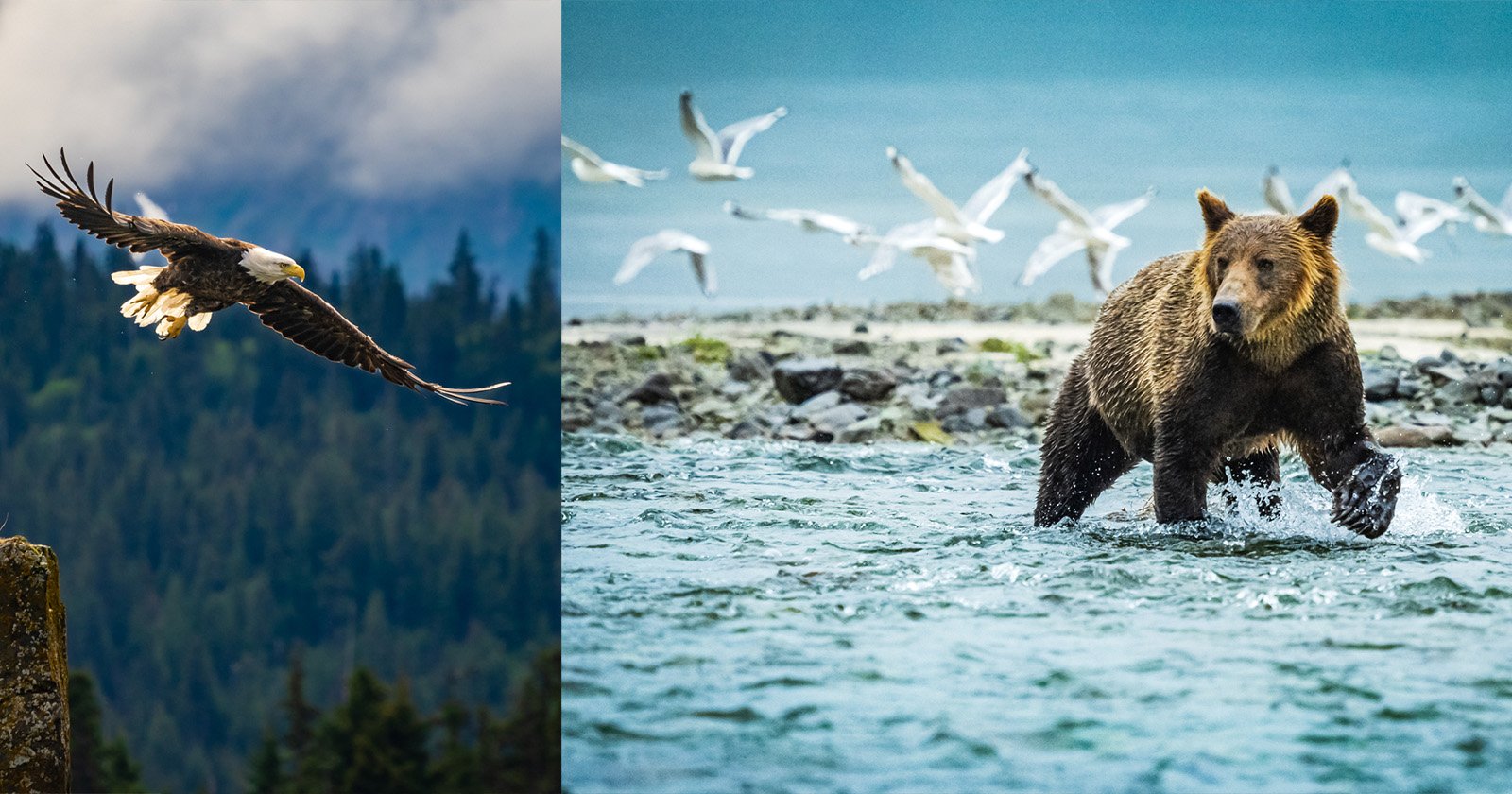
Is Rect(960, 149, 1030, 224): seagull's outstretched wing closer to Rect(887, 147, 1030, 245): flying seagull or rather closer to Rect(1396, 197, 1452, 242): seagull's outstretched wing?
Rect(887, 147, 1030, 245): flying seagull

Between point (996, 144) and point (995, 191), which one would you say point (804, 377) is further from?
point (996, 144)

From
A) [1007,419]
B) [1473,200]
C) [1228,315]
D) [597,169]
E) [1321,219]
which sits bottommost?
[1007,419]

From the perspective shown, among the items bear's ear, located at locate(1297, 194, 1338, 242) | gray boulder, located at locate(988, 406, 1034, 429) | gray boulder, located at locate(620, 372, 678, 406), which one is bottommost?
gray boulder, located at locate(988, 406, 1034, 429)

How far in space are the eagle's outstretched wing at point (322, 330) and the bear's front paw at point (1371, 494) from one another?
2139 mm

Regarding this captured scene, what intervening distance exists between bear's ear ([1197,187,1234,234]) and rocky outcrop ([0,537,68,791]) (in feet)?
9.51

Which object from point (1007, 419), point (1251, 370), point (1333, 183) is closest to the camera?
point (1251, 370)

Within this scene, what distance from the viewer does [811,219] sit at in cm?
491

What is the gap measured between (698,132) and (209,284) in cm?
201

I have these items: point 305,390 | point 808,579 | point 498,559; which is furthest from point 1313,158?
point 305,390

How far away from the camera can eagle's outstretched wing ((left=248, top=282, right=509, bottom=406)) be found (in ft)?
11.4

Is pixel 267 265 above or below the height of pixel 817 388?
above

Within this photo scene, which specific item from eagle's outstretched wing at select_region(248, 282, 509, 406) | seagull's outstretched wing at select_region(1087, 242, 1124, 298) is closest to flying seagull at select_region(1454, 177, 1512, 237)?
seagull's outstretched wing at select_region(1087, 242, 1124, 298)

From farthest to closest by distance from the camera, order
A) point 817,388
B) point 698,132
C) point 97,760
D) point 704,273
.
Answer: point 817,388, point 97,760, point 704,273, point 698,132

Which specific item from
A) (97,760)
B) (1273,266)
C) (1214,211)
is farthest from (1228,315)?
(97,760)
